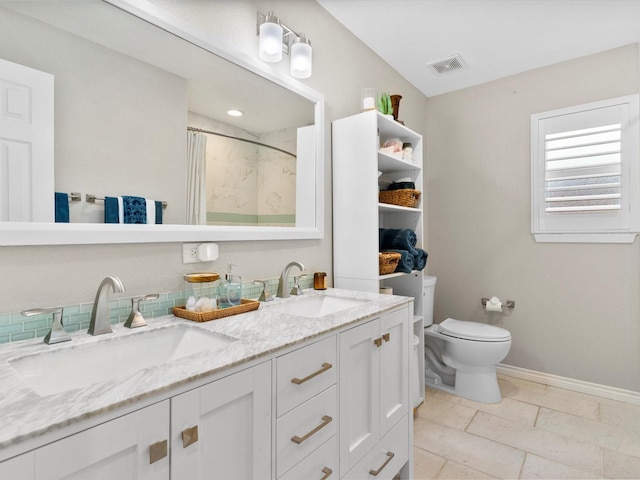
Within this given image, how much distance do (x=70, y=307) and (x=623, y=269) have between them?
3168mm

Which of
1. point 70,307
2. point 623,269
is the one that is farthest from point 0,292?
point 623,269

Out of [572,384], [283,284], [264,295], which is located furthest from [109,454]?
[572,384]

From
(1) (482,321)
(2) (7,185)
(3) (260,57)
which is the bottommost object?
(1) (482,321)

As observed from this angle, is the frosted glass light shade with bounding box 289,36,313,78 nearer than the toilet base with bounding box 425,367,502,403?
Yes

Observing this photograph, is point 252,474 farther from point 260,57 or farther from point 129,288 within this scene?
point 260,57

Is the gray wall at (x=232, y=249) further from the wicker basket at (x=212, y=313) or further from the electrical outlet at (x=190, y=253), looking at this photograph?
the wicker basket at (x=212, y=313)

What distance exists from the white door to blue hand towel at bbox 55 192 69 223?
0.04 ft

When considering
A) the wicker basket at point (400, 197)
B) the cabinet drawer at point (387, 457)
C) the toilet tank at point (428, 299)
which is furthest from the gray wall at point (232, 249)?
the toilet tank at point (428, 299)

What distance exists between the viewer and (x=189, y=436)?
777 mm

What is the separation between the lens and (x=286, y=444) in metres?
1.02

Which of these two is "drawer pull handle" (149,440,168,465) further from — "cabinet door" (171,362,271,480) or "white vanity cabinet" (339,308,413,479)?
"white vanity cabinet" (339,308,413,479)

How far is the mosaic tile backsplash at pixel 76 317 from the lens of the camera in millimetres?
988

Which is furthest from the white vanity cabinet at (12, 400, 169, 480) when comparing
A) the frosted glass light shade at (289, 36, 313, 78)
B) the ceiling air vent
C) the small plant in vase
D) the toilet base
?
the ceiling air vent

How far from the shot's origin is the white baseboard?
248cm
